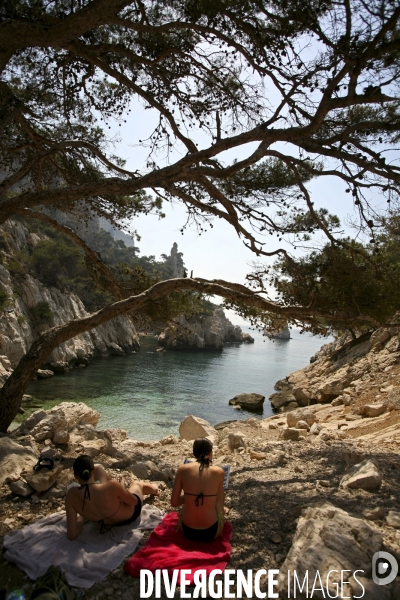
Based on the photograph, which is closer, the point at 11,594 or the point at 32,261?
the point at 11,594

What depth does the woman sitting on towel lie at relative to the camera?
2992 mm

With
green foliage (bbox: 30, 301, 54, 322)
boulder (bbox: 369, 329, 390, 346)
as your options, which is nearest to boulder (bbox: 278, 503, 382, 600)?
boulder (bbox: 369, 329, 390, 346)

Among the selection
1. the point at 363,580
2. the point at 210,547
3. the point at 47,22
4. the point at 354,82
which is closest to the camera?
the point at 363,580

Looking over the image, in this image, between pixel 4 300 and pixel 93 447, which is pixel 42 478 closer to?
pixel 93 447

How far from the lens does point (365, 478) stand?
12.2 ft

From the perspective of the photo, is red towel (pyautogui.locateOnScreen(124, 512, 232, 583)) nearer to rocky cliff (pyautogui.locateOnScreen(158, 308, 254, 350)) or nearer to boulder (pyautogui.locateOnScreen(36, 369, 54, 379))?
boulder (pyautogui.locateOnScreen(36, 369, 54, 379))

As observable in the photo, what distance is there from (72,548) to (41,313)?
973 inches

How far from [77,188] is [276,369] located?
1315 inches

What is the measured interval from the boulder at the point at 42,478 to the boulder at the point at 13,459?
0.21m

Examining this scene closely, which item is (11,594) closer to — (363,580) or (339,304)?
(363,580)

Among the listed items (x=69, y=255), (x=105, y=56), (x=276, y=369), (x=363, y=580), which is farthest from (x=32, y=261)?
(x=363, y=580)

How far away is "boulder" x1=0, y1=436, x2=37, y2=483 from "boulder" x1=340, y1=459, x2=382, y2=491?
3.30 m

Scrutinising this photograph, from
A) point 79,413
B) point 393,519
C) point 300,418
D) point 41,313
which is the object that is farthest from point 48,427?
point 41,313

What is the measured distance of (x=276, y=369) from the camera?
3597cm
